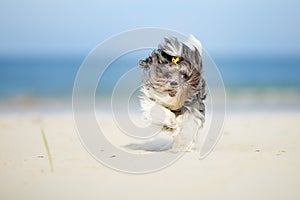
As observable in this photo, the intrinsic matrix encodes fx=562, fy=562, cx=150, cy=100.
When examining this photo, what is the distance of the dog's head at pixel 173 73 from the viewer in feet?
18.3

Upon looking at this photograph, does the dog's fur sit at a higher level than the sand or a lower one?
higher

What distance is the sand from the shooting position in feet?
15.4

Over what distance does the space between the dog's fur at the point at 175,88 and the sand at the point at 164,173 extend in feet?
1.19

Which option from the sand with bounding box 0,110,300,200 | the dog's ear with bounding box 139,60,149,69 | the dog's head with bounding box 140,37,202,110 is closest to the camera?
the sand with bounding box 0,110,300,200

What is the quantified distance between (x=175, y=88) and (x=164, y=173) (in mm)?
891

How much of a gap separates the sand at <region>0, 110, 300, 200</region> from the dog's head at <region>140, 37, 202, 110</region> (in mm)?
662

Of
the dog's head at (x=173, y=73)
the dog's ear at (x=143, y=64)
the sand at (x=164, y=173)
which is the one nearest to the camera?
the sand at (x=164, y=173)

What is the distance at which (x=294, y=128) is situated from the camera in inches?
305

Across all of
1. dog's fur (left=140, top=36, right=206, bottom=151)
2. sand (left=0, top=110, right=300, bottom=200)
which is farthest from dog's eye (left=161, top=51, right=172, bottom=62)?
sand (left=0, top=110, right=300, bottom=200)

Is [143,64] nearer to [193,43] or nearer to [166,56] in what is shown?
[166,56]

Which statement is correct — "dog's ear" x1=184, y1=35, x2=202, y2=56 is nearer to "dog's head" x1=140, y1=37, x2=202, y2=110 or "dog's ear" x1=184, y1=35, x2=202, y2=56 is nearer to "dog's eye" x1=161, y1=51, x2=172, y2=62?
"dog's head" x1=140, y1=37, x2=202, y2=110

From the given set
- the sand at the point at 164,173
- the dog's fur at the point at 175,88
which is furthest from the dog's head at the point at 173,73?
the sand at the point at 164,173

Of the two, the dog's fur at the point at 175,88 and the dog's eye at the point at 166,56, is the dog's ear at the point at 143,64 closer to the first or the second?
the dog's fur at the point at 175,88

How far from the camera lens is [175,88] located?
5.63 metres
